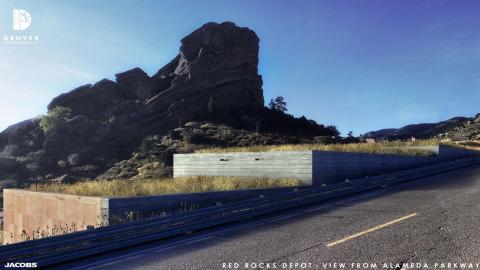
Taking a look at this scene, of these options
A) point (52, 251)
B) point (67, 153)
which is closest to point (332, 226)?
point (52, 251)

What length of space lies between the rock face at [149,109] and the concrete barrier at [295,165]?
4344 centimetres

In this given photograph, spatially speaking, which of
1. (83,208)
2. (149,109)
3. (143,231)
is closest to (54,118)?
(149,109)

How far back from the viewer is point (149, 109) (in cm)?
8012

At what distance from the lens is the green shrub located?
75.2m

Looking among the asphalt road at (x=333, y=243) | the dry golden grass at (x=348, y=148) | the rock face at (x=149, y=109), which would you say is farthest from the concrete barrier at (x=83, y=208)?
the rock face at (x=149, y=109)

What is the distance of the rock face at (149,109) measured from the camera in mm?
69062

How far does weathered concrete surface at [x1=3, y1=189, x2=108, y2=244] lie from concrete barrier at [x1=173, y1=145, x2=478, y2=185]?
982 centimetres

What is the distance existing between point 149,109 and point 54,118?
17005 millimetres

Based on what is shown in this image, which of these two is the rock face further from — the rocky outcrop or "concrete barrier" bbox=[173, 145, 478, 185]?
"concrete barrier" bbox=[173, 145, 478, 185]

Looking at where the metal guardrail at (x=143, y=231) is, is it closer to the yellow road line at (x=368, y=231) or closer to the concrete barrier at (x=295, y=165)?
the concrete barrier at (x=295, y=165)

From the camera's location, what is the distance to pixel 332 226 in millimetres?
9695

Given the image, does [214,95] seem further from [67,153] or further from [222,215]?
[222,215]

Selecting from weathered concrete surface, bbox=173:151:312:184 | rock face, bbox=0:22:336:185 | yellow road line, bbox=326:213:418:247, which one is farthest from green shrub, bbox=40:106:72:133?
yellow road line, bbox=326:213:418:247

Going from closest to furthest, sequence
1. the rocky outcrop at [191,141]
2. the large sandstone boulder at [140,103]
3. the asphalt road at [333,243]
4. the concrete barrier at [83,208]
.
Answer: the asphalt road at [333,243] < the concrete barrier at [83,208] < the rocky outcrop at [191,141] < the large sandstone boulder at [140,103]
